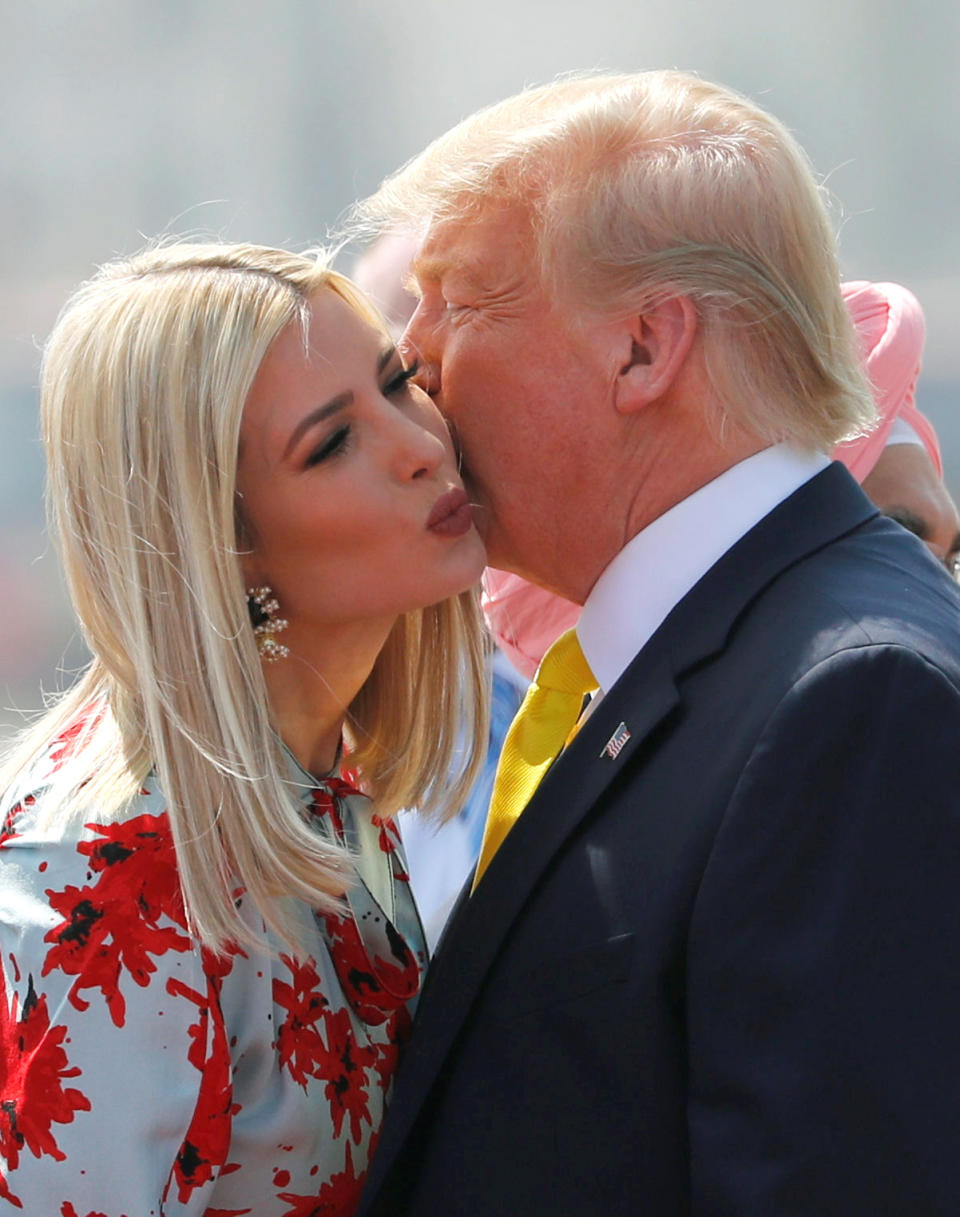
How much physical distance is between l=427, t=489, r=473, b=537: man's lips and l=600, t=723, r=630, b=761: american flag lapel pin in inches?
15.6

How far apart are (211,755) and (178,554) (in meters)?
0.25

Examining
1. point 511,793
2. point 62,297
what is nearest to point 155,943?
point 511,793

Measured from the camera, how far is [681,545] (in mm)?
1715

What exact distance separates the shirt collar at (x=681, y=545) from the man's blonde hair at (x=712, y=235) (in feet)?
0.15

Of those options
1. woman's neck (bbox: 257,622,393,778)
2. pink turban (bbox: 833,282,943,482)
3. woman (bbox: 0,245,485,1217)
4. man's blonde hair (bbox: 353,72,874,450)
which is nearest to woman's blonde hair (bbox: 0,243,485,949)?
woman (bbox: 0,245,485,1217)

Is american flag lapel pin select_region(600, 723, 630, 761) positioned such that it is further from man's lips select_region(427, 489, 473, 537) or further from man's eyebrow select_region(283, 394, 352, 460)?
man's eyebrow select_region(283, 394, 352, 460)

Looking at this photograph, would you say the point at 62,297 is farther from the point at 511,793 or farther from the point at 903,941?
the point at 903,941

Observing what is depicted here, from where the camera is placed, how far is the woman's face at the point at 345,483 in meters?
1.78

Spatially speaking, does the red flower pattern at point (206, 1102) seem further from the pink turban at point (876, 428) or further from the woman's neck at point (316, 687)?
the pink turban at point (876, 428)

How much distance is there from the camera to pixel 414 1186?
63.7 inches

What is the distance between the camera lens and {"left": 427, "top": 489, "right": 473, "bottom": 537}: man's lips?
184cm

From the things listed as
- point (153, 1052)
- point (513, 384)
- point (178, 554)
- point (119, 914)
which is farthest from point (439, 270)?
point (153, 1052)

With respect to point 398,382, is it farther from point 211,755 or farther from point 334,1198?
point 334,1198

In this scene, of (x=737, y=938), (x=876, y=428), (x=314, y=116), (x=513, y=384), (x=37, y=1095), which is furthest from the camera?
(x=314, y=116)
